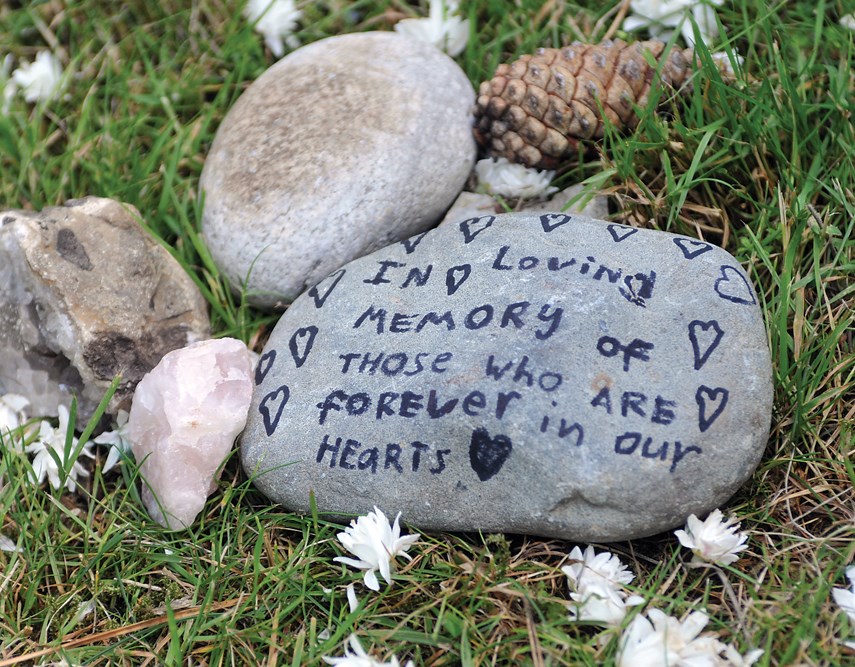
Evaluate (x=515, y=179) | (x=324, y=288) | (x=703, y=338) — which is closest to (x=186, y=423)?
(x=324, y=288)

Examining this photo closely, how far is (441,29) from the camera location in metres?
2.82

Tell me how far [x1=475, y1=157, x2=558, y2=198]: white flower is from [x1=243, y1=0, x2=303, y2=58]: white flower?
0.93 metres

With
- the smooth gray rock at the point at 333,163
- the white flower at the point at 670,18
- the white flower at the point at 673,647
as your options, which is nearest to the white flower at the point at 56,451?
the smooth gray rock at the point at 333,163

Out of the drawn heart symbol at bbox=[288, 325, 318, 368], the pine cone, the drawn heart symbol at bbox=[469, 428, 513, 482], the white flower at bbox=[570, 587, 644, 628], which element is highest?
the pine cone

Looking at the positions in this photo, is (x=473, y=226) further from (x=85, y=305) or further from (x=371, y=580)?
(x=85, y=305)

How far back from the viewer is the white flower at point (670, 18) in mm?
2580

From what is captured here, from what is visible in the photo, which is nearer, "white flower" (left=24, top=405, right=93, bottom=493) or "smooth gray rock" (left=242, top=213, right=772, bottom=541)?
"smooth gray rock" (left=242, top=213, right=772, bottom=541)

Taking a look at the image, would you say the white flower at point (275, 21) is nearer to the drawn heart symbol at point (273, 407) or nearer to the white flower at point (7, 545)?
the drawn heart symbol at point (273, 407)

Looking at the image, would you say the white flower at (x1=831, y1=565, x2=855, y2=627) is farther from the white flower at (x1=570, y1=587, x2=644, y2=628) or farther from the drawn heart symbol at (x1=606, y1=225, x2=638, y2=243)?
the drawn heart symbol at (x1=606, y1=225, x2=638, y2=243)

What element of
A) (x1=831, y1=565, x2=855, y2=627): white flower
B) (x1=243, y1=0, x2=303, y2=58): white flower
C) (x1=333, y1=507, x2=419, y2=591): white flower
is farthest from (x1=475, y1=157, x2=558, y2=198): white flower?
(x1=831, y1=565, x2=855, y2=627): white flower

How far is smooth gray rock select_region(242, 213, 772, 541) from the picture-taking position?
1.87 m

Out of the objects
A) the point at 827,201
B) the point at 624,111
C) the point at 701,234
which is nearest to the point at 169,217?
the point at 624,111

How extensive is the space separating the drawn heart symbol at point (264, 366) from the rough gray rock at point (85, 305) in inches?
10.7

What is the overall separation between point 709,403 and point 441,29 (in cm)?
158
